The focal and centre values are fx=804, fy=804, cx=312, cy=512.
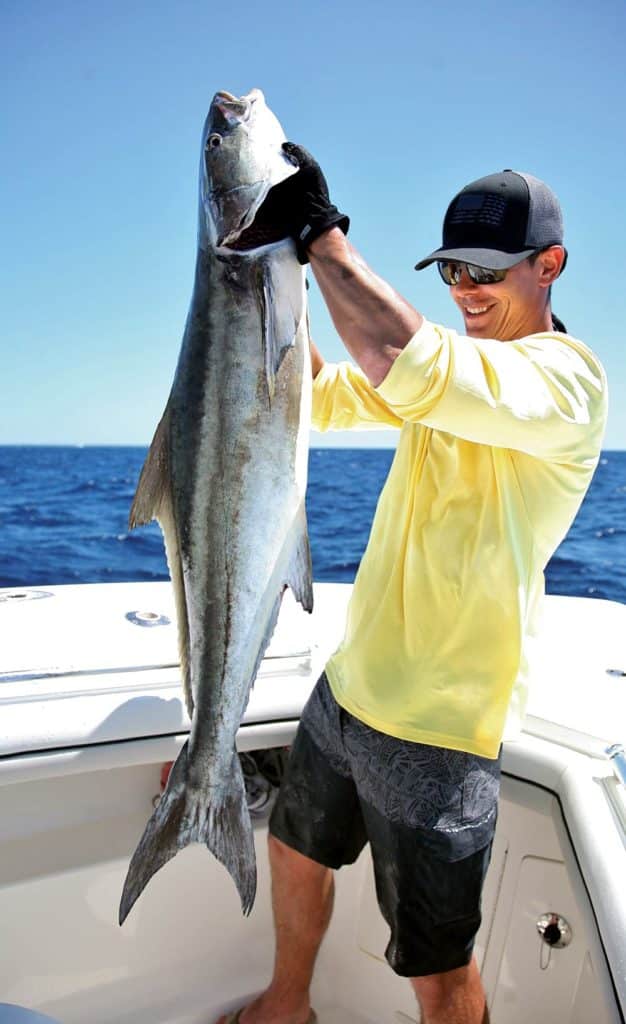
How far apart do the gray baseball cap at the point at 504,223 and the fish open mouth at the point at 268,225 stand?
1.80 ft

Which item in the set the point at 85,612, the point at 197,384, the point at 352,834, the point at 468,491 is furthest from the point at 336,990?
the point at 197,384

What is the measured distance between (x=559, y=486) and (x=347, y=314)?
29.9 inches

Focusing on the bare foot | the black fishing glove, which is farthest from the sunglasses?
the bare foot

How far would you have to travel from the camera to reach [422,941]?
6.89ft

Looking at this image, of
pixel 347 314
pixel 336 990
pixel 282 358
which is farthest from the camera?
pixel 336 990

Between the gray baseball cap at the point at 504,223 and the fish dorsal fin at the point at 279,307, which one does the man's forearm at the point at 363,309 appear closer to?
the fish dorsal fin at the point at 279,307

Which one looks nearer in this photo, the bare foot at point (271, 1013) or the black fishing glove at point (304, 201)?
the black fishing glove at point (304, 201)

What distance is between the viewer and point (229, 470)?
190 centimetres

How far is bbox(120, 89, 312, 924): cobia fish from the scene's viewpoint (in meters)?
1.79

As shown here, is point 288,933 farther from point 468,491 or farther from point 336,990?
point 468,491

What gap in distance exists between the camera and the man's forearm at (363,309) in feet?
5.45

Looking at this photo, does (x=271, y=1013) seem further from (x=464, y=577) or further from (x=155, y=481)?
(x=155, y=481)

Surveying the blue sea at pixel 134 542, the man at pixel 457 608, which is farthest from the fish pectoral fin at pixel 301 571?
the blue sea at pixel 134 542

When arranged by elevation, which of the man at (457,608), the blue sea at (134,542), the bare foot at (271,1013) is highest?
the man at (457,608)
